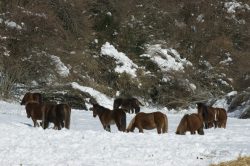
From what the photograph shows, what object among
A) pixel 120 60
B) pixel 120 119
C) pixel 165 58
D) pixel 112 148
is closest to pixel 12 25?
pixel 120 60

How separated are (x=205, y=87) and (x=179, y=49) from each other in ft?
16.7

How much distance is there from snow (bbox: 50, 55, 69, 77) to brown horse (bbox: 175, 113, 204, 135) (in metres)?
20.1

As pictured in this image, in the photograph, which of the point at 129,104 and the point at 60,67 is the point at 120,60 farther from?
the point at 129,104

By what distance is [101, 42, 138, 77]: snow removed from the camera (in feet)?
139

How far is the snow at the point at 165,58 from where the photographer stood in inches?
1740

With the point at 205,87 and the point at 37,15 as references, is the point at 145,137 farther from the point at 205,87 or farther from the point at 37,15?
the point at 205,87

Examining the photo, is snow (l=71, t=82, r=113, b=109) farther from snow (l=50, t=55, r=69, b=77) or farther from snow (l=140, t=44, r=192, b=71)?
snow (l=140, t=44, r=192, b=71)

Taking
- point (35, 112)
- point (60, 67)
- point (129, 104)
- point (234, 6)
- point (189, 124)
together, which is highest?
point (234, 6)

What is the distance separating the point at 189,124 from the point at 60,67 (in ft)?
68.0

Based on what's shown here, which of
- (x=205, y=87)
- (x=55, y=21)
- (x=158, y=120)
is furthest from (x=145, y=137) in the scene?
(x=205, y=87)

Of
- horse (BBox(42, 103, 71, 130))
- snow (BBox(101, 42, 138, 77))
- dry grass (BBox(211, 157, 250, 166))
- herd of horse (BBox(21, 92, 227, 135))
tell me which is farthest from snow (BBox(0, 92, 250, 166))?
snow (BBox(101, 42, 138, 77))

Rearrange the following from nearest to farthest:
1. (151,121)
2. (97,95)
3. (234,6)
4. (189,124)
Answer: (189,124) < (151,121) < (97,95) < (234,6)

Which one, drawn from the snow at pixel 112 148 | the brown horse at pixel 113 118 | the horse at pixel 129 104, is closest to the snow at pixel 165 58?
the horse at pixel 129 104

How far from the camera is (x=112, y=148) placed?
572 inches
